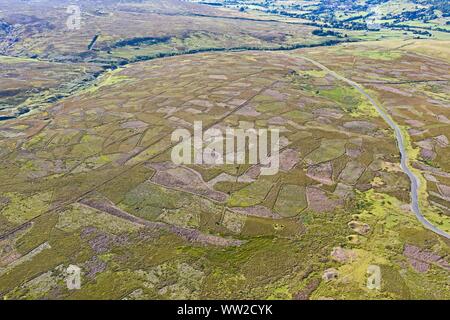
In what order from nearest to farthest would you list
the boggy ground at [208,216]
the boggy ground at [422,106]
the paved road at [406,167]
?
the boggy ground at [208,216], the paved road at [406,167], the boggy ground at [422,106]

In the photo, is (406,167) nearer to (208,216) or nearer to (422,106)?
(208,216)

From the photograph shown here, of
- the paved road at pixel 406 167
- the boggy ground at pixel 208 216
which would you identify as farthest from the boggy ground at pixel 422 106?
the boggy ground at pixel 208 216

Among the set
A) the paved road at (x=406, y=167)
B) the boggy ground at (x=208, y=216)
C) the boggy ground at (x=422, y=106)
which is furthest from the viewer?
the boggy ground at (x=422, y=106)

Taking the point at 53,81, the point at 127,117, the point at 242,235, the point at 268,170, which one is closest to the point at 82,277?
the point at 242,235

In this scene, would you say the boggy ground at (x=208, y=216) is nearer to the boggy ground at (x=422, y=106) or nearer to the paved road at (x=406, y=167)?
the paved road at (x=406, y=167)

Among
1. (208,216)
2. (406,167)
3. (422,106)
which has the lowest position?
(208,216)

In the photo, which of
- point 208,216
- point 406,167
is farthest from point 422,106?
point 208,216

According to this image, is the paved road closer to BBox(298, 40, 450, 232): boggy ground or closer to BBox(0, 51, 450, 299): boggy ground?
BBox(298, 40, 450, 232): boggy ground
